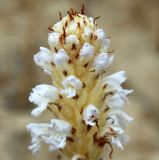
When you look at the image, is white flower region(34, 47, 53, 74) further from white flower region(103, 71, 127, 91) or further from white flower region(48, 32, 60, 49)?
white flower region(103, 71, 127, 91)

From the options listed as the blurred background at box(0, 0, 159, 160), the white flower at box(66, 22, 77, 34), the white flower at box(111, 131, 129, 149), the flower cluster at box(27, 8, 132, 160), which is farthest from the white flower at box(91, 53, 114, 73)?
the blurred background at box(0, 0, 159, 160)

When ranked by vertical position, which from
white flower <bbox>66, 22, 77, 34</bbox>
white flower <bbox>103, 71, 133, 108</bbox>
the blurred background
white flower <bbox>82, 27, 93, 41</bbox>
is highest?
the blurred background

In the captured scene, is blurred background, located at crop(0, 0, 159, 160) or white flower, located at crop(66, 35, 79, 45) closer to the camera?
white flower, located at crop(66, 35, 79, 45)

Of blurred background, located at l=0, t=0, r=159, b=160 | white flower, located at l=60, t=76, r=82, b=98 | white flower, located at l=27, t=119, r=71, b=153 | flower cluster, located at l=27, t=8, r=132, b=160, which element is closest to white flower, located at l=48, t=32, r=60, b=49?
flower cluster, located at l=27, t=8, r=132, b=160

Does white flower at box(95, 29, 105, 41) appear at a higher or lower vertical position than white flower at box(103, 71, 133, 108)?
higher

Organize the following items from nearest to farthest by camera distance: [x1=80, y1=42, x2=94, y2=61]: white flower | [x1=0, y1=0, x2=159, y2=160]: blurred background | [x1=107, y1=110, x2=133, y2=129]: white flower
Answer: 1. [x1=80, y1=42, x2=94, y2=61]: white flower
2. [x1=107, y1=110, x2=133, y2=129]: white flower
3. [x1=0, y1=0, x2=159, y2=160]: blurred background

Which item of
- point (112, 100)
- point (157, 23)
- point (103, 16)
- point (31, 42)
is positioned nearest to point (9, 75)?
point (31, 42)

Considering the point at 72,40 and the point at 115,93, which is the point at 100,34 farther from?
the point at 115,93

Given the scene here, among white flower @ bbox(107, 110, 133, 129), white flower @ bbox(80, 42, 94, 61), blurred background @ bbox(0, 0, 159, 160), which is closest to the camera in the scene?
white flower @ bbox(80, 42, 94, 61)

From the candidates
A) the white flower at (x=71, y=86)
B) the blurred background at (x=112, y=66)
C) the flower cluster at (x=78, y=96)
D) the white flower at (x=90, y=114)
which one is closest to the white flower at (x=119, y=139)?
the flower cluster at (x=78, y=96)
